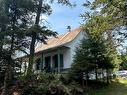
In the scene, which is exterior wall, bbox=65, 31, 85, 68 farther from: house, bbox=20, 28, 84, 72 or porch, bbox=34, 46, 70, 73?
porch, bbox=34, 46, 70, 73

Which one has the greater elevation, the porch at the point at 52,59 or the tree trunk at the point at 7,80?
the porch at the point at 52,59

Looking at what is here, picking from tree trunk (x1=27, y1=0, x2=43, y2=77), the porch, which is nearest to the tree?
tree trunk (x1=27, y1=0, x2=43, y2=77)

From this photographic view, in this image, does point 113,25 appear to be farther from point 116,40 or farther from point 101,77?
point 101,77

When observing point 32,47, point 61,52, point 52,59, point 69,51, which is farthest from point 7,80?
point 52,59

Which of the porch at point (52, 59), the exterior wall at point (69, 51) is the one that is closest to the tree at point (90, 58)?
the exterior wall at point (69, 51)

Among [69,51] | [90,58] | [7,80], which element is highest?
[69,51]

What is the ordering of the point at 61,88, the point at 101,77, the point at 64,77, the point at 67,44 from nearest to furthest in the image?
the point at 61,88, the point at 64,77, the point at 101,77, the point at 67,44

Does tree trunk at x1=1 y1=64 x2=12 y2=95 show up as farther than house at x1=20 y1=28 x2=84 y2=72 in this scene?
No

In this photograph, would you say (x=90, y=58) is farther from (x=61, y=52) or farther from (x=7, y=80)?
(x=61, y=52)

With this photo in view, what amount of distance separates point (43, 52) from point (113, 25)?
23.9 meters

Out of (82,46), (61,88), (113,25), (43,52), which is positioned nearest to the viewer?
(113,25)

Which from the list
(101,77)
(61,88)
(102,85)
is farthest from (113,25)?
(101,77)

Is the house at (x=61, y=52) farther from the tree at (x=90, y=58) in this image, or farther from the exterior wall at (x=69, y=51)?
the tree at (x=90, y=58)

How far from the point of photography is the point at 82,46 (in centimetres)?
2603
